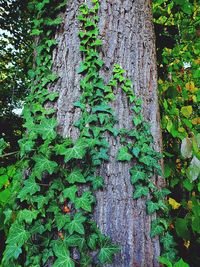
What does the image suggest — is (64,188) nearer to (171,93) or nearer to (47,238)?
(47,238)

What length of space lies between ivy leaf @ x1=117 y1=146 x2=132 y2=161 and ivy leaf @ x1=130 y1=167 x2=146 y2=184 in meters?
0.07

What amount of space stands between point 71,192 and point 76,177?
0.08 metres

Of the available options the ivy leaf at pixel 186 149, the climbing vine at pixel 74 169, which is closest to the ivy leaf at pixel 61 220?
the climbing vine at pixel 74 169

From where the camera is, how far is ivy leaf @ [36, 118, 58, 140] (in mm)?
1430

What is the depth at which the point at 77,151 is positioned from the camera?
1.38 meters

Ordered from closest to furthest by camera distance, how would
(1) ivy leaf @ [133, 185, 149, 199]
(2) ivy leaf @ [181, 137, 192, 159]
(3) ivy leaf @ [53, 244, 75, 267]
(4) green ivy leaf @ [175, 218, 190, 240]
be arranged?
(3) ivy leaf @ [53, 244, 75, 267] < (1) ivy leaf @ [133, 185, 149, 199] < (2) ivy leaf @ [181, 137, 192, 159] < (4) green ivy leaf @ [175, 218, 190, 240]

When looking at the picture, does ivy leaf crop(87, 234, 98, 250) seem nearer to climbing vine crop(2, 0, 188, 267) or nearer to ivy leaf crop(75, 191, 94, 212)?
climbing vine crop(2, 0, 188, 267)

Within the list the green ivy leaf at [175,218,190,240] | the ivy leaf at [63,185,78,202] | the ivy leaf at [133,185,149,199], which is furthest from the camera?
the green ivy leaf at [175,218,190,240]

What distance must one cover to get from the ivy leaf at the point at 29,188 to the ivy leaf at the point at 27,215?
0.24 feet

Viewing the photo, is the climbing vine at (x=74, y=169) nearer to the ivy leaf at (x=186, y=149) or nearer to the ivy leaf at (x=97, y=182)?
the ivy leaf at (x=97, y=182)

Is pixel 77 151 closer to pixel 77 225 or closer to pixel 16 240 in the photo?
pixel 77 225

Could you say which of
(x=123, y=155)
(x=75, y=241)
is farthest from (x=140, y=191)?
(x=75, y=241)

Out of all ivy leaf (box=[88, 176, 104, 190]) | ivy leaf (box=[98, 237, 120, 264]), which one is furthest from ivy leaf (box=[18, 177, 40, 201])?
ivy leaf (box=[98, 237, 120, 264])

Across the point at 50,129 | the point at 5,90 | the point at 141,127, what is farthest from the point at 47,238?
the point at 5,90
